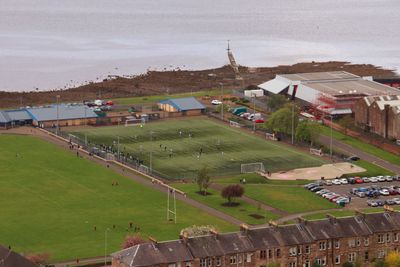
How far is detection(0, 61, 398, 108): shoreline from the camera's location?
162m

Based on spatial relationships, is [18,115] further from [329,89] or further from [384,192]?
[384,192]

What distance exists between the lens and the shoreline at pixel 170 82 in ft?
533

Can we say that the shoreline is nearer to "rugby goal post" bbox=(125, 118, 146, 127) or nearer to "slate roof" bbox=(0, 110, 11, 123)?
"slate roof" bbox=(0, 110, 11, 123)

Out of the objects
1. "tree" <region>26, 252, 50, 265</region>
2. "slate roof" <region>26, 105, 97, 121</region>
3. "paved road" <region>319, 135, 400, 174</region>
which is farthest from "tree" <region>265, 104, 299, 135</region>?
"tree" <region>26, 252, 50, 265</region>

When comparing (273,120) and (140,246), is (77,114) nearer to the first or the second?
(273,120)

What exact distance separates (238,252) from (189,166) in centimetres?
3981

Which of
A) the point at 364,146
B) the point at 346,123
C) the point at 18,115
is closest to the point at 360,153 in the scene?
the point at 364,146

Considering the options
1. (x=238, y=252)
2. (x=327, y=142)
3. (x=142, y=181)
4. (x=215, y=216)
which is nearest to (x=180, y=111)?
(x=327, y=142)

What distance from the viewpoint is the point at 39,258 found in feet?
263

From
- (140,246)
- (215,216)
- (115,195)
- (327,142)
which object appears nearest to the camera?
(140,246)

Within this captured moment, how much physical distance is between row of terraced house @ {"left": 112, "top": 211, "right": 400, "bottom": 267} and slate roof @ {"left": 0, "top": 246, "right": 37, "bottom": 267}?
612 cm

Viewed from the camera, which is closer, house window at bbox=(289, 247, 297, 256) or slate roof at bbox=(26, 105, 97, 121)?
house window at bbox=(289, 247, 297, 256)

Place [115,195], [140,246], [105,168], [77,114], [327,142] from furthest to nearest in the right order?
[77,114] < [327,142] < [105,168] < [115,195] < [140,246]

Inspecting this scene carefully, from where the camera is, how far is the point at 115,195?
340 ft
